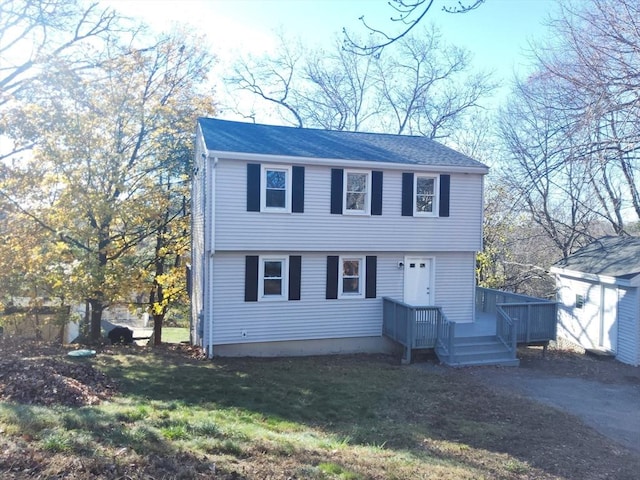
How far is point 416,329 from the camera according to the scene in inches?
514

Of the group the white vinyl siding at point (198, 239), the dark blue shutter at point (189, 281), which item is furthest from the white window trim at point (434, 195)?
the dark blue shutter at point (189, 281)

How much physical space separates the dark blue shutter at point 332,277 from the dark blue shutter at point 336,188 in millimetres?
1453

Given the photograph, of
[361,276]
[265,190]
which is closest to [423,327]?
[361,276]

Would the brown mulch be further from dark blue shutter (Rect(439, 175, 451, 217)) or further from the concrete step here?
dark blue shutter (Rect(439, 175, 451, 217))

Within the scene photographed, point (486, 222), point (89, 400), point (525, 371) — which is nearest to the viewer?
point (89, 400)

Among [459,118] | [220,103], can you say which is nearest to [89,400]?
[220,103]

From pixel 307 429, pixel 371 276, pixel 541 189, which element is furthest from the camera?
pixel 541 189

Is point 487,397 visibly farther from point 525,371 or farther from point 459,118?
point 459,118

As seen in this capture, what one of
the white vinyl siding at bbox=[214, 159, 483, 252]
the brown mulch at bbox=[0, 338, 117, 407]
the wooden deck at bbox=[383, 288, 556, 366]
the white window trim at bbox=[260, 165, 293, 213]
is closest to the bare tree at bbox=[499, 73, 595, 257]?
the white vinyl siding at bbox=[214, 159, 483, 252]

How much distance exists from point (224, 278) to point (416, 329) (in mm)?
5647

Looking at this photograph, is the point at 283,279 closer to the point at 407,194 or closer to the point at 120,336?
the point at 407,194

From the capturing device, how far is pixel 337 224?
46.4ft

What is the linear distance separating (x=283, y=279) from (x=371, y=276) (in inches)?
111

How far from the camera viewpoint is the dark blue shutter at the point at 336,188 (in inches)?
553
